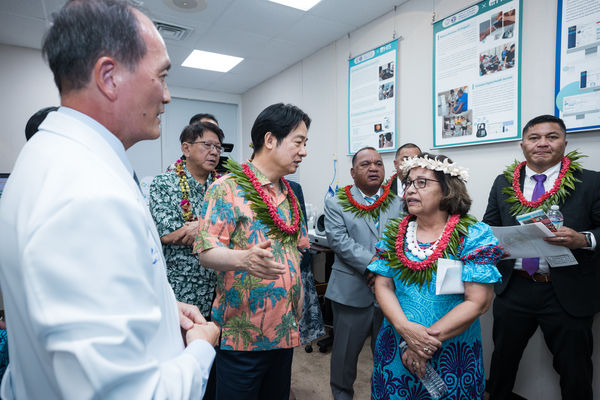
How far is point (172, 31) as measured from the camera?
3.71m

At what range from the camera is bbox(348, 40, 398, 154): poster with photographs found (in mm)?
3303

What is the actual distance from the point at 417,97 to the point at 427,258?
2.12 metres

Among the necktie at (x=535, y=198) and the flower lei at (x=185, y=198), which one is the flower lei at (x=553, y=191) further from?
the flower lei at (x=185, y=198)

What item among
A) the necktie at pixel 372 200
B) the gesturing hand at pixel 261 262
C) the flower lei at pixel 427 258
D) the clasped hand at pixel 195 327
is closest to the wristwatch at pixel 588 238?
the flower lei at pixel 427 258

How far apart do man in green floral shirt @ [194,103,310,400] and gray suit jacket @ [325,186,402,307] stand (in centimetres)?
80

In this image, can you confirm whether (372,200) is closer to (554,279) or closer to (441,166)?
(441,166)

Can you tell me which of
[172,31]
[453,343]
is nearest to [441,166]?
[453,343]

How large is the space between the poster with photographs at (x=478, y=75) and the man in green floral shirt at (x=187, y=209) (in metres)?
1.91

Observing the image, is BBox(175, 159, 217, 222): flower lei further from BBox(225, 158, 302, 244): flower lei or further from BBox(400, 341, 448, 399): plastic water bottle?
BBox(400, 341, 448, 399): plastic water bottle

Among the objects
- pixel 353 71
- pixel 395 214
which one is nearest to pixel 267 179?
pixel 395 214

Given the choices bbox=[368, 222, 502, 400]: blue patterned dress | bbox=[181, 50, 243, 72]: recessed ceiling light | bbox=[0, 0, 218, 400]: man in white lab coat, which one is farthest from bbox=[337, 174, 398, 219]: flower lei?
bbox=[181, 50, 243, 72]: recessed ceiling light

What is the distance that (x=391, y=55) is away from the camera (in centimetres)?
329

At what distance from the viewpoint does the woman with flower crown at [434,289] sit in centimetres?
134

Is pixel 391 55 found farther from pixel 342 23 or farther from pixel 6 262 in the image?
pixel 6 262
